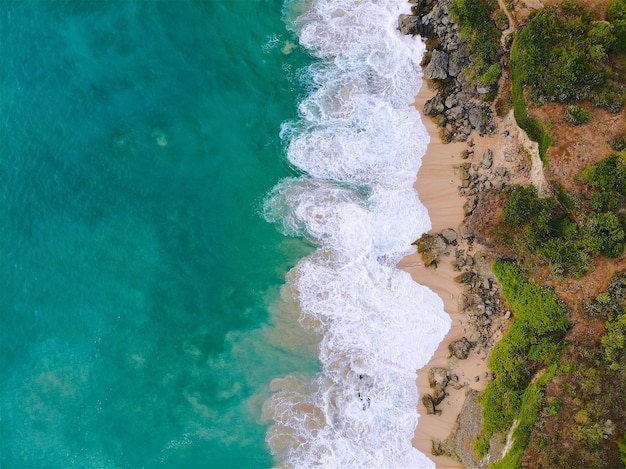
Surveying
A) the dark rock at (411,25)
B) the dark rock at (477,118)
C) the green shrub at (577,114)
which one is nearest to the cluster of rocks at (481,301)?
the dark rock at (477,118)

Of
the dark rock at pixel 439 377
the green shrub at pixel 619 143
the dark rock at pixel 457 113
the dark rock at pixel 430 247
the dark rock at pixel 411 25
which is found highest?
the dark rock at pixel 411 25

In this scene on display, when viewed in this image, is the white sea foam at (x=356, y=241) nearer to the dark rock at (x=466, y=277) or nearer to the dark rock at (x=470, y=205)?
the dark rock at (x=466, y=277)

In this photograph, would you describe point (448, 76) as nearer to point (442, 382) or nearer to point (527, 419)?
point (442, 382)

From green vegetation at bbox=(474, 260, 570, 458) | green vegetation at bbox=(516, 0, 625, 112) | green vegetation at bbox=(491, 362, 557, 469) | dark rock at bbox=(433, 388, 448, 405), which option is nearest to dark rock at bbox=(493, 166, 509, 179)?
green vegetation at bbox=(516, 0, 625, 112)

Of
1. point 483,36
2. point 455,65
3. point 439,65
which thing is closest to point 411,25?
point 439,65

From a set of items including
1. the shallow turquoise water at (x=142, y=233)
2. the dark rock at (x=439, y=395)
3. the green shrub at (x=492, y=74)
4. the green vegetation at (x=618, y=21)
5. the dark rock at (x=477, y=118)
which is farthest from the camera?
the shallow turquoise water at (x=142, y=233)

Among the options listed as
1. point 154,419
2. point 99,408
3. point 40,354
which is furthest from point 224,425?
point 40,354
